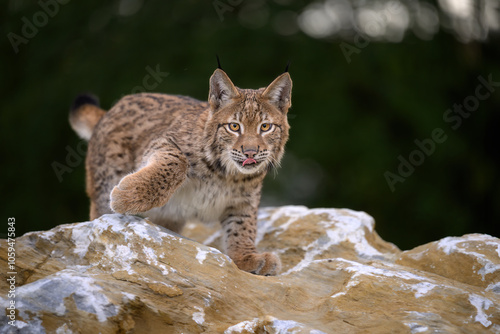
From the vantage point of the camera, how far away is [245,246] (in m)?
4.82

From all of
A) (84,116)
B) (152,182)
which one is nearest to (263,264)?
(152,182)

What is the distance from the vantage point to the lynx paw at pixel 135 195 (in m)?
3.98

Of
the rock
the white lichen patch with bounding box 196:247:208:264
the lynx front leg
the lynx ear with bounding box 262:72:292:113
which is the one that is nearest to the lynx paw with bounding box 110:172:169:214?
the rock

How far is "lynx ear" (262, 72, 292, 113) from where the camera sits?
471 cm

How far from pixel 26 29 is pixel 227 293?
20.8 ft

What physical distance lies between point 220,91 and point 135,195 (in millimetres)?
1185

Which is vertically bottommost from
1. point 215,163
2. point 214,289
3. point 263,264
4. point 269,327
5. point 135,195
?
point 269,327

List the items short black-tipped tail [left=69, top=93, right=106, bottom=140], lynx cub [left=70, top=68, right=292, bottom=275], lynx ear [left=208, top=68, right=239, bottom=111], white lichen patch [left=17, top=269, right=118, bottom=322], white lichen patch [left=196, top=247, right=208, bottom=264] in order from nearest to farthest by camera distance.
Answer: white lichen patch [left=17, top=269, right=118, bottom=322] < white lichen patch [left=196, top=247, right=208, bottom=264] < lynx cub [left=70, top=68, right=292, bottom=275] < lynx ear [left=208, top=68, right=239, bottom=111] < short black-tipped tail [left=69, top=93, right=106, bottom=140]

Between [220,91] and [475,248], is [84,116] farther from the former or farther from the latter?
[475,248]

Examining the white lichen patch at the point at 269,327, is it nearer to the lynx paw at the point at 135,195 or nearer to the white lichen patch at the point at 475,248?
the lynx paw at the point at 135,195

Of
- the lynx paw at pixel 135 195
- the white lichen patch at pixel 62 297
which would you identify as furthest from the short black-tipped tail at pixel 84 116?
the white lichen patch at pixel 62 297

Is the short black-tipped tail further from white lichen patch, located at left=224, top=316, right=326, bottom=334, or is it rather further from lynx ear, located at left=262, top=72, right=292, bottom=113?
white lichen patch, located at left=224, top=316, right=326, bottom=334

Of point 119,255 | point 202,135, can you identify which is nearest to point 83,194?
point 202,135

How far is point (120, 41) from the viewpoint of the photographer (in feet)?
28.3
